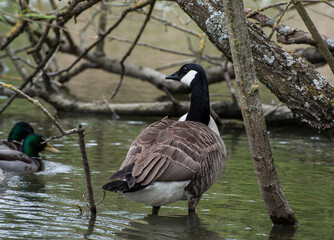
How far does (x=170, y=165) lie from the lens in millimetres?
5953

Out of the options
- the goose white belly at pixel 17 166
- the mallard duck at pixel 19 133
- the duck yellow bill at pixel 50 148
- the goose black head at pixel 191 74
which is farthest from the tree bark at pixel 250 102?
the mallard duck at pixel 19 133

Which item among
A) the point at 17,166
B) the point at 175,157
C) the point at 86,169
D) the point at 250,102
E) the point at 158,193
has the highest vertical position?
the point at 250,102

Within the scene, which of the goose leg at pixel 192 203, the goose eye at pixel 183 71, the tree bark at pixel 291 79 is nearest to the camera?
the tree bark at pixel 291 79

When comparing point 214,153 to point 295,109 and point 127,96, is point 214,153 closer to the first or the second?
point 295,109

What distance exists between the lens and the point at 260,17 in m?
6.77

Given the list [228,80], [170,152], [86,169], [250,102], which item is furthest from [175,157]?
[228,80]

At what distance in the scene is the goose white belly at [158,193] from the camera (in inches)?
230

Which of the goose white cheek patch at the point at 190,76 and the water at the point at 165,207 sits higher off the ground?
the goose white cheek patch at the point at 190,76

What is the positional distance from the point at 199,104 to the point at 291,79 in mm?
2123

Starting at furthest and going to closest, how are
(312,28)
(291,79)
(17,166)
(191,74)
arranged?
(17,166), (191,74), (291,79), (312,28)

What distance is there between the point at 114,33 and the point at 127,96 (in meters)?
6.74

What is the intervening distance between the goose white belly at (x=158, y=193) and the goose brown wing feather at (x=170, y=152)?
0.26ft

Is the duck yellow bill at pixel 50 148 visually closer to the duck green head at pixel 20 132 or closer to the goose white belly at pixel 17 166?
the duck green head at pixel 20 132

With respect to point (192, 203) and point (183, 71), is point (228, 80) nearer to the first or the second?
point (183, 71)
